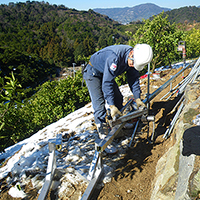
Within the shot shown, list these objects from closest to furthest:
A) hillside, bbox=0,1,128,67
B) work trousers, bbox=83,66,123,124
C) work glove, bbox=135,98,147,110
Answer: work glove, bbox=135,98,147,110 → work trousers, bbox=83,66,123,124 → hillside, bbox=0,1,128,67

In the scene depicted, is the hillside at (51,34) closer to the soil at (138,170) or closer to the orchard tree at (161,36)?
the orchard tree at (161,36)

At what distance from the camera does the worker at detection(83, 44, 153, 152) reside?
2.78 m

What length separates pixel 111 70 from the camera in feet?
8.98

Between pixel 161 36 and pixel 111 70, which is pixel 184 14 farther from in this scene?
pixel 111 70

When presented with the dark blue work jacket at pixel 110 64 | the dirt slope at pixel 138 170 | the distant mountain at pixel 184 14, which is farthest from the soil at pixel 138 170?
the distant mountain at pixel 184 14

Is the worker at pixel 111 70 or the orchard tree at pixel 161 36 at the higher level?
the orchard tree at pixel 161 36

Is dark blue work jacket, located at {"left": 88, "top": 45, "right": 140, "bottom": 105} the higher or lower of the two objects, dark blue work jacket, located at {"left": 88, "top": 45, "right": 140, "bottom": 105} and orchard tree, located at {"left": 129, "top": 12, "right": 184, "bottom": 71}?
the lower

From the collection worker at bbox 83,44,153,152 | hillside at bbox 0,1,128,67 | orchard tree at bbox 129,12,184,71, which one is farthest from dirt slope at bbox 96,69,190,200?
hillside at bbox 0,1,128,67

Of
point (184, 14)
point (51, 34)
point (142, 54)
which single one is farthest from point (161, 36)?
point (184, 14)

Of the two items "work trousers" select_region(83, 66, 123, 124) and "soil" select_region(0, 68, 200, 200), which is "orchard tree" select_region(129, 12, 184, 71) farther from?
"work trousers" select_region(83, 66, 123, 124)

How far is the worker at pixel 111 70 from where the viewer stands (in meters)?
2.78

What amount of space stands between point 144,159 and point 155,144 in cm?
43

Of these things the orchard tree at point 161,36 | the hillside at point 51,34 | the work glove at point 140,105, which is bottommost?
the work glove at point 140,105

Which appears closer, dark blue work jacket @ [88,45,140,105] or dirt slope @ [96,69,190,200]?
dirt slope @ [96,69,190,200]
